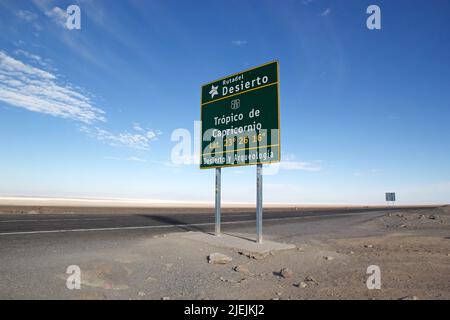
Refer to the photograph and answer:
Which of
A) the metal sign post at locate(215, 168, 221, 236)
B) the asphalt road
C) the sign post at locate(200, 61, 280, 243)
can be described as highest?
the sign post at locate(200, 61, 280, 243)

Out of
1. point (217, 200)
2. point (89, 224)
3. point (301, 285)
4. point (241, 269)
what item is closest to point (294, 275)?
point (301, 285)

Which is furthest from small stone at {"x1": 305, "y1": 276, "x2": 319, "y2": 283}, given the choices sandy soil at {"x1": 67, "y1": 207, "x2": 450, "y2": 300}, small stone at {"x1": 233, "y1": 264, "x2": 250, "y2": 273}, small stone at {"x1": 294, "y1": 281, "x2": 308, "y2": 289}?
small stone at {"x1": 233, "y1": 264, "x2": 250, "y2": 273}

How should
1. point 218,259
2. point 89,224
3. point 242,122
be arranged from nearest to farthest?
point 218,259
point 242,122
point 89,224

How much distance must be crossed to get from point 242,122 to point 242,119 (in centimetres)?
12

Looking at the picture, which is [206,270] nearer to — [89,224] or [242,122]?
[242,122]

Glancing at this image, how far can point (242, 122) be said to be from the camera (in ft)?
40.1

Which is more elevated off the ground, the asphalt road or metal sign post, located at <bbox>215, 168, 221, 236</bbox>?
metal sign post, located at <bbox>215, 168, 221, 236</bbox>

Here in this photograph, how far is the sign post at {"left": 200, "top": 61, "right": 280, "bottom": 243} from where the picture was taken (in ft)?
36.9

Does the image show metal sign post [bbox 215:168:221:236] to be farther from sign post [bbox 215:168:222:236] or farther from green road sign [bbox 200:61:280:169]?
green road sign [bbox 200:61:280:169]

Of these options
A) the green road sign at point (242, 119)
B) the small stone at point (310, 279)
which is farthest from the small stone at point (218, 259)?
the green road sign at point (242, 119)

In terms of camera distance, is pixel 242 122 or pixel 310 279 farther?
pixel 242 122

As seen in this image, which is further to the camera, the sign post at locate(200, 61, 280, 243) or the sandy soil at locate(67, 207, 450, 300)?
→ the sign post at locate(200, 61, 280, 243)
